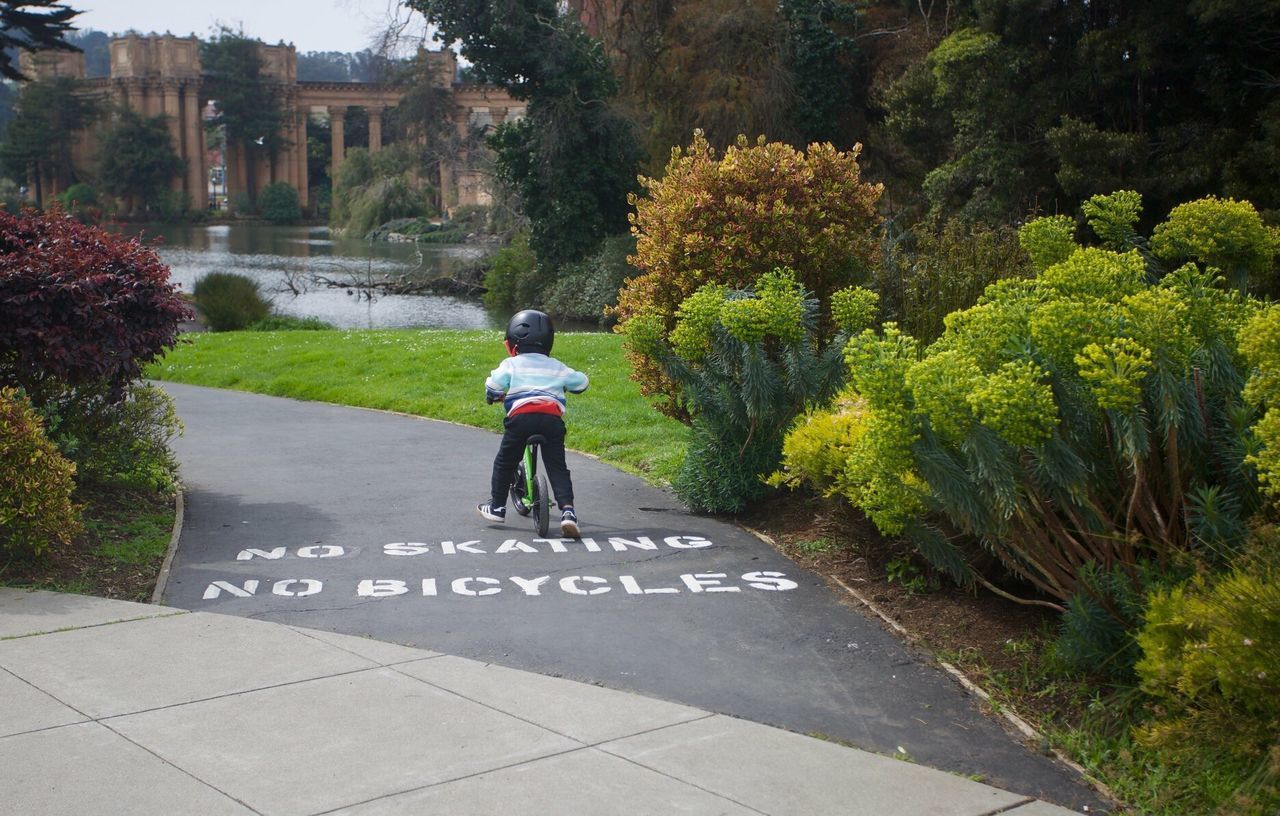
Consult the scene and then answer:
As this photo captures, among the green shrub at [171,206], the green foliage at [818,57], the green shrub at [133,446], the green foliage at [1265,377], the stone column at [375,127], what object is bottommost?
the green shrub at [133,446]

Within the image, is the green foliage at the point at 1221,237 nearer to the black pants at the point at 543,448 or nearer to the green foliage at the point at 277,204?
the black pants at the point at 543,448

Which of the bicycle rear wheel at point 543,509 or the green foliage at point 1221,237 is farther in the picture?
the bicycle rear wheel at point 543,509

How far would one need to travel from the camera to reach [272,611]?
672cm

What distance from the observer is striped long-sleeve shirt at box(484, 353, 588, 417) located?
28.6ft

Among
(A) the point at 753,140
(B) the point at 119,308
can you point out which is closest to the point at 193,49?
(A) the point at 753,140

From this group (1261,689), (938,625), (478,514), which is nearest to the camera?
(1261,689)

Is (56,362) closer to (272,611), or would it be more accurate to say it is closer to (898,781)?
(272,611)

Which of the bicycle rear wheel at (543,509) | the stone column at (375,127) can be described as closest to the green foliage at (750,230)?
the bicycle rear wheel at (543,509)

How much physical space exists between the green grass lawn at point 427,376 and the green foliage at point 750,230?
151 cm

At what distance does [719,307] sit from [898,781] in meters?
4.61

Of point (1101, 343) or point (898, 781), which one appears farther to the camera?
point (1101, 343)

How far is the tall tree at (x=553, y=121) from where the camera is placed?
116 feet

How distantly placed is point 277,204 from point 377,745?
112 m

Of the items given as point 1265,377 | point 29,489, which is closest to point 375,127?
point 29,489
